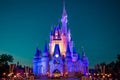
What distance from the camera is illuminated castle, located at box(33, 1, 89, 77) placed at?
4454 inches

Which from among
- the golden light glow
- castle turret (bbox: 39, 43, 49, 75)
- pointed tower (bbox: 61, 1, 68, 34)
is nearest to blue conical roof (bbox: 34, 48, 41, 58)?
castle turret (bbox: 39, 43, 49, 75)

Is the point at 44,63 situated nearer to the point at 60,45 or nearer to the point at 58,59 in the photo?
the point at 58,59

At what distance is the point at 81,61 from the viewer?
397ft

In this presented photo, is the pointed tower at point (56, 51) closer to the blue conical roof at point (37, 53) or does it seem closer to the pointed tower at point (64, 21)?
the blue conical roof at point (37, 53)

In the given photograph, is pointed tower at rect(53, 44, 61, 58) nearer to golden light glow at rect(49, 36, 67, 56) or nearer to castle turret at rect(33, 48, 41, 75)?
golden light glow at rect(49, 36, 67, 56)

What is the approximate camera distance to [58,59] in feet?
376

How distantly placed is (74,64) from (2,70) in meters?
44.8

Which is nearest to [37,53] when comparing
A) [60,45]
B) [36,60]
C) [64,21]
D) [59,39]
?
[36,60]

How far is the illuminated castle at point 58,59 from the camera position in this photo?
11314cm

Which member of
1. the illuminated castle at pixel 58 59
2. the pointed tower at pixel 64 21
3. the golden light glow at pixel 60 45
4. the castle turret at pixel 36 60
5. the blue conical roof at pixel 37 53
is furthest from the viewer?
the pointed tower at pixel 64 21

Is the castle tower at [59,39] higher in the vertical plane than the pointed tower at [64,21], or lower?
lower

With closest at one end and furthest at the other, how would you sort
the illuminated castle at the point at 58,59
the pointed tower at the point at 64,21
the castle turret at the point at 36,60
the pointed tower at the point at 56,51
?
the illuminated castle at the point at 58,59 → the castle turret at the point at 36,60 → the pointed tower at the point at 56,51 → the pointed tower at the point at 64,21

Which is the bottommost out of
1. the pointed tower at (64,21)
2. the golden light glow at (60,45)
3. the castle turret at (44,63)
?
the castle turret at (44,63)

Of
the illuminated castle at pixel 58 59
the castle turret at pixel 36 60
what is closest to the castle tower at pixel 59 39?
the illuminated castle at pixel 58 59
